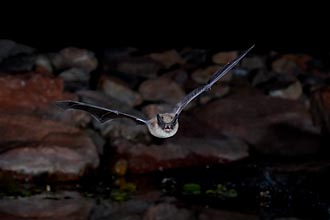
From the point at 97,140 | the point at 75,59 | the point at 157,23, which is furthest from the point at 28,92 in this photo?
the point at 157,23

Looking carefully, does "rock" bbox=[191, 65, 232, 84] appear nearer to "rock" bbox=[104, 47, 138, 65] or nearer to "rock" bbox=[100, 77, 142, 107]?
"rock" bbox=[104, 47, 138, 65]

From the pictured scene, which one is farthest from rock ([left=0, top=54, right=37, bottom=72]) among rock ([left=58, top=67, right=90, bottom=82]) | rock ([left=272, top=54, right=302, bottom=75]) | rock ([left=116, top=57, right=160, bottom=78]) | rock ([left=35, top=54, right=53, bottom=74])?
rock ([left=272, top=54, right=302, bottom=75])

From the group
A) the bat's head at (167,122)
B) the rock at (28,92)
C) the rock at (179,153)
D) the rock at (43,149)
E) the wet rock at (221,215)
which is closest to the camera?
the bat's head at (167,122)

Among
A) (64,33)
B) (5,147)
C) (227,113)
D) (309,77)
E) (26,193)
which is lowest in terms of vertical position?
(26,193)

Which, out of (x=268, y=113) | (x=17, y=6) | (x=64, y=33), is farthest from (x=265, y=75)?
(x=17, y=6)

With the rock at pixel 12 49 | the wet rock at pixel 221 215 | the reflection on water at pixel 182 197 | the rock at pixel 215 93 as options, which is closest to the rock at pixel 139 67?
the rock at pixel 215 93

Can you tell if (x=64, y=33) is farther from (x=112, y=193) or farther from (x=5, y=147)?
(x=112, y=193)

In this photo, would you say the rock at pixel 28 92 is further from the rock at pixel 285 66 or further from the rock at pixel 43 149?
the rock at pixel 285 66

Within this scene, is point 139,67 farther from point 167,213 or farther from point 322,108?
point 167,213
